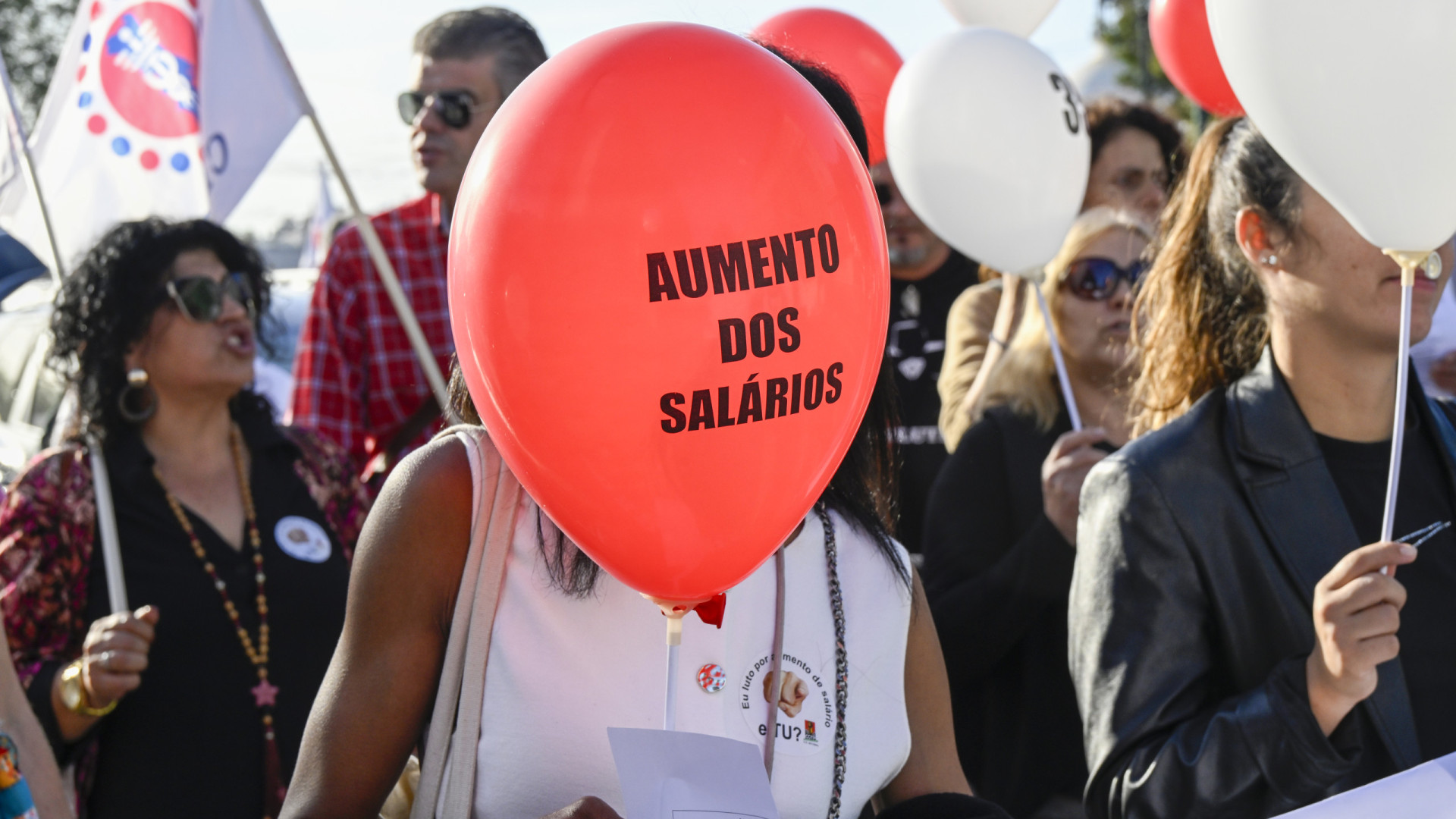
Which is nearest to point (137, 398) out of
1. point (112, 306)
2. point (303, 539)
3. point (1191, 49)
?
point (112, 306)

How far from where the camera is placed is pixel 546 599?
62.3 inches

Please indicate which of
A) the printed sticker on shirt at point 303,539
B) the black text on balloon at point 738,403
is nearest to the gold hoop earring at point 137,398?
the printed sticker on shirt at point 303,539

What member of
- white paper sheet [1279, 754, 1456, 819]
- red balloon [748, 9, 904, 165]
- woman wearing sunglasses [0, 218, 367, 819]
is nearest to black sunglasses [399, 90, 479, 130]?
woman wearing sunglasses [0, 218, 367, 819]

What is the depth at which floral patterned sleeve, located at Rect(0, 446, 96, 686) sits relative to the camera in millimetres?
2881

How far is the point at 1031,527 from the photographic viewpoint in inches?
123

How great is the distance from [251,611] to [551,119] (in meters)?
2.21

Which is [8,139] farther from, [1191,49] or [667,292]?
[1191,49]

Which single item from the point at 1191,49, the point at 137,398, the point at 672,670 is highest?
the point at 1191,49

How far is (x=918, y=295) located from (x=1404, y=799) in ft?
9.62

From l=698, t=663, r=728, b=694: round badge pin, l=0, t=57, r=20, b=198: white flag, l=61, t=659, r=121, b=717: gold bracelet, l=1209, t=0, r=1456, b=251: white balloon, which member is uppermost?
l=0, t=57, r=20, b=198: white flag

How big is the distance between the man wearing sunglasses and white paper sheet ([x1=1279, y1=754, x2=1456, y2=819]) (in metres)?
2.38

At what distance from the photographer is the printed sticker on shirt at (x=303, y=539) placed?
10.7 ft

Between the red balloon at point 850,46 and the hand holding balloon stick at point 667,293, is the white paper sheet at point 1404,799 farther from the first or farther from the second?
the red balloon at point 850,46

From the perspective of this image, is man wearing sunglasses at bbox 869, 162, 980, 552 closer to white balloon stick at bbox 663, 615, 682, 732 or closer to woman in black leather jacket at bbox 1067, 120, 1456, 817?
woman in black leather jacket at bbox 1067, 120, 1456, 817
